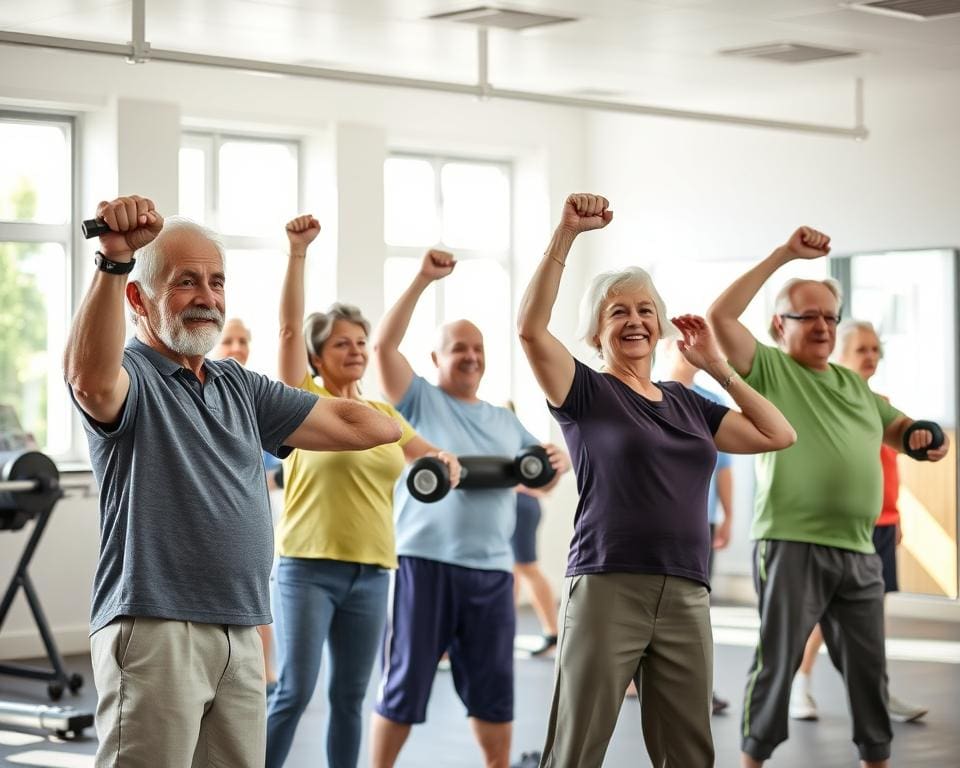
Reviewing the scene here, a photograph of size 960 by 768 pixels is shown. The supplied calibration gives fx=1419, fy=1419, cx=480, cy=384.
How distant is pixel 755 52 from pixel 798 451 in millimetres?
3337

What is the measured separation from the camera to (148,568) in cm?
241

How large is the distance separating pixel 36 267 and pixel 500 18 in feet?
9.70

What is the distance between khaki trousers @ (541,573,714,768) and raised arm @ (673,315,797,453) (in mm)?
410

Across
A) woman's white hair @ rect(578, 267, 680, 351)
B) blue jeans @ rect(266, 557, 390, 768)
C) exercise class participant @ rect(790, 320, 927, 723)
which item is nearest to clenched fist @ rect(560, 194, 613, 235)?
woman's white hair @ rect(578, 267, 680, 351)

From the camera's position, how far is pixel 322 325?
4.16 metres

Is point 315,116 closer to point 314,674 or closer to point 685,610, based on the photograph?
point 314,674

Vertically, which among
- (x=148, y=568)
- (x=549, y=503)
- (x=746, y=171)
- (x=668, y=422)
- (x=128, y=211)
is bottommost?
(x=549, y=503)

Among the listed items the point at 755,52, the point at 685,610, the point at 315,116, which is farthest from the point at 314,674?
the point at 315,116

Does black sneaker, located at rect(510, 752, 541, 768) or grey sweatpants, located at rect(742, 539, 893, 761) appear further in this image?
black sneaker, located at rect(510, 752, 541, 768)

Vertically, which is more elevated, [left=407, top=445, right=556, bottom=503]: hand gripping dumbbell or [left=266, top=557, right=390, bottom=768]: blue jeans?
[left=407, top=445, right=556, bottom=503]: hand gripping dumbbell

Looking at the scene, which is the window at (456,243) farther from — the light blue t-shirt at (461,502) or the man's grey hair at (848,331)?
the light blue t-shirt at (461,502)

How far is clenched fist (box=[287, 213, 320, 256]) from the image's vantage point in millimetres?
3654

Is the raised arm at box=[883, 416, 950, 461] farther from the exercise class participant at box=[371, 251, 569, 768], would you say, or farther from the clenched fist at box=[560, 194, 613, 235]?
the clenched fist at box=[560, 194, 613, 235]

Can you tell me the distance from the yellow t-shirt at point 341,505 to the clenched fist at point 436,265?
1.52ft
